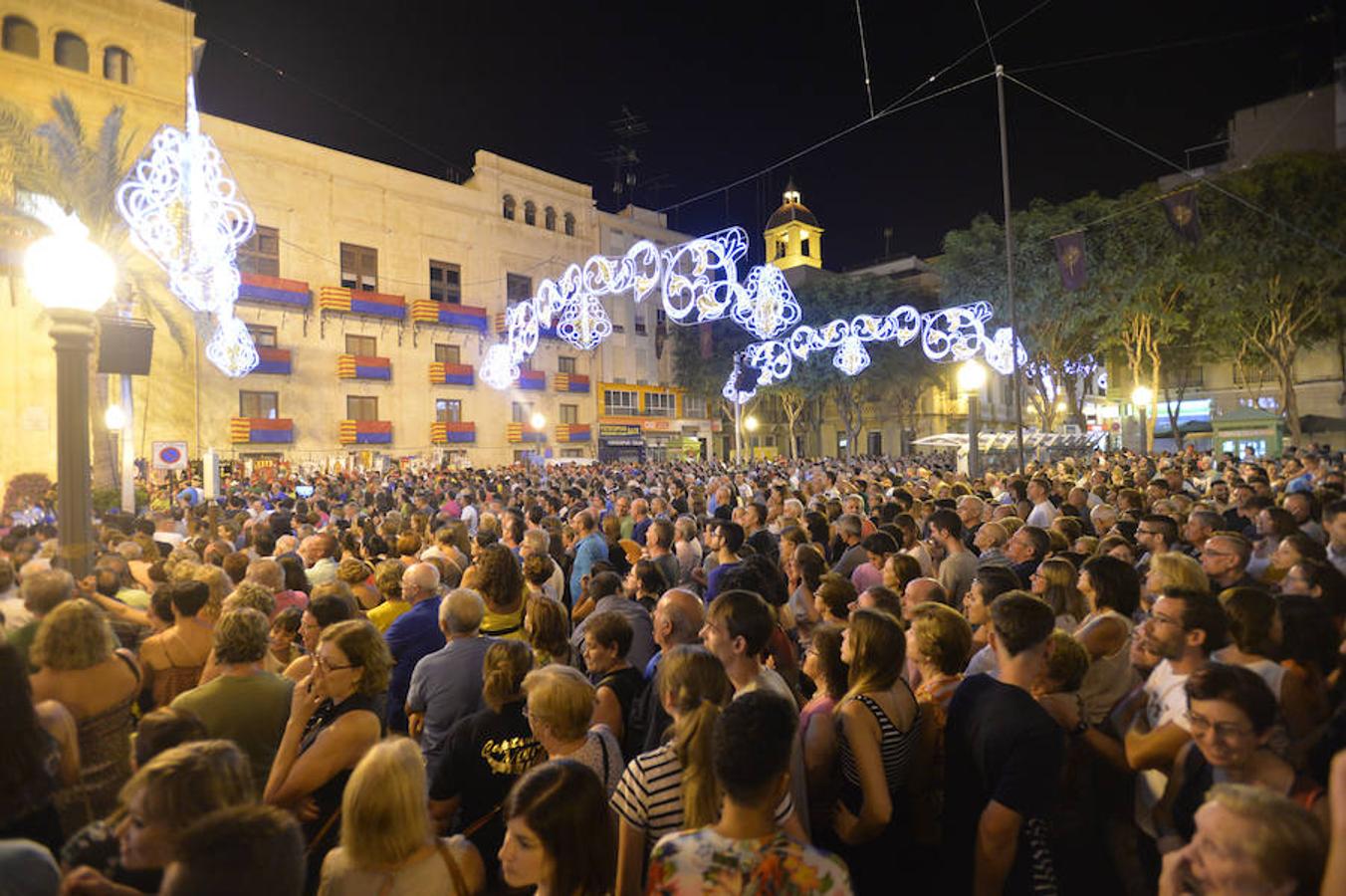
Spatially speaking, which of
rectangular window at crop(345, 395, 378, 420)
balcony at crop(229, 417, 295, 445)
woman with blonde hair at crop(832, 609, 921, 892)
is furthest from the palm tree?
woman with blonde hair at crop(832, 609, 921, 892)

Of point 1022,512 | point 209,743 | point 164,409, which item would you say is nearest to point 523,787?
point 209,743

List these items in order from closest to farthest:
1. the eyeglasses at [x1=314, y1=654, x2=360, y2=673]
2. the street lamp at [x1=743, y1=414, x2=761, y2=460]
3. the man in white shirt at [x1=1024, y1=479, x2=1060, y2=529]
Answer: the eyeglasses at [x1=314, y1=654, x2=360, y2=673]
the man in white shirt at [x1=1024, y1=479, x2=1060, y2=529]
the street lamp at [x1=743, y1=414, x2=761, y2=460]

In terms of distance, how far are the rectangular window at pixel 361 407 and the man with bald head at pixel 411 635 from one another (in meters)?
27.8

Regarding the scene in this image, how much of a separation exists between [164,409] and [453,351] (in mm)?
12344

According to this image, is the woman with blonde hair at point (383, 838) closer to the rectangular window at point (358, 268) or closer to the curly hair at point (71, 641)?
the curly hair at point (71, 641)

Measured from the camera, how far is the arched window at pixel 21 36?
21156 millimetres

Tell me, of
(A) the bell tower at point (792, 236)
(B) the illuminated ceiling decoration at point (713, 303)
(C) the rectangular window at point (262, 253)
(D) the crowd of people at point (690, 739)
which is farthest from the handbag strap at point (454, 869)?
(A) the bell tower at point (792, 236)

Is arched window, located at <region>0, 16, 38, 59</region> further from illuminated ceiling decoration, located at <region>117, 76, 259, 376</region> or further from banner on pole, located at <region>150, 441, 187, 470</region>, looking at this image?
banner on pole, located at <region>150, 441, 187, 470</region>

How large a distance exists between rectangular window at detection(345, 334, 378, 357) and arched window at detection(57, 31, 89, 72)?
11.6 metres

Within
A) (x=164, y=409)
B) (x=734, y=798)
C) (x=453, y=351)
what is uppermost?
(x=453, y=351)

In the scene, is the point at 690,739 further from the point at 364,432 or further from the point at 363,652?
the point at 364,432

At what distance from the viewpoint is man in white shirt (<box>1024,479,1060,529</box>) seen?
28.4ft

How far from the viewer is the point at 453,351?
33969 mm

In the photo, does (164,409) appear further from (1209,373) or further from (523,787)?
(1209,373)
